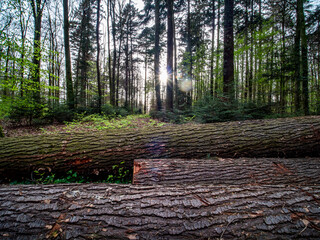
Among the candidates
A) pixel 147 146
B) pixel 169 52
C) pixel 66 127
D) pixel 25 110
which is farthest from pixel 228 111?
pixel 25 110

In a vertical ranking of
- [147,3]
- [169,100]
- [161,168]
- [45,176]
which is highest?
[147,3]

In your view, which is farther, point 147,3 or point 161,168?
point 147,3

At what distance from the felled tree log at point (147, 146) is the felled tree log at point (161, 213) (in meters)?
0.92

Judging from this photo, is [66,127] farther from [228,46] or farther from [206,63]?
[206,63]

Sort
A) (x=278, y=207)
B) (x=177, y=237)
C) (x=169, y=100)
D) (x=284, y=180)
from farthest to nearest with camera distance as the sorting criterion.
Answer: (x=169, y=100) → (x=284, y=180) → (x=278, y=207) → (x=177, y=237)

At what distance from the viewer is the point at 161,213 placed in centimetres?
130

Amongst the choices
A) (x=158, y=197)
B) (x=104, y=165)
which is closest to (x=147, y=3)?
(x=104, y=165)

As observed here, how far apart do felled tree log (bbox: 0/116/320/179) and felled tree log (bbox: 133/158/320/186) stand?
1.23 feet

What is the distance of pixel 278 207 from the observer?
1.32 metres

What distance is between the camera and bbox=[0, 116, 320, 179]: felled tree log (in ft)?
8.18

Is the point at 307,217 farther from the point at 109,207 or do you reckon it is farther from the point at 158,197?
the point at 109,207

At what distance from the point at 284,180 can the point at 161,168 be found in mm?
1978

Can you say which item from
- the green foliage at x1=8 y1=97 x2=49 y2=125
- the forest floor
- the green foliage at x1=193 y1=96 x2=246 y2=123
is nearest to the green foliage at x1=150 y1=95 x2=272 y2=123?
the green foliage at x1=193 y1=96 x2=246 y2=123

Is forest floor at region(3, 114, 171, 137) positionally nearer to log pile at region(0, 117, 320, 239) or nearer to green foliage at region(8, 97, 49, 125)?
green foliage at region(8, 97, 49, 125)
